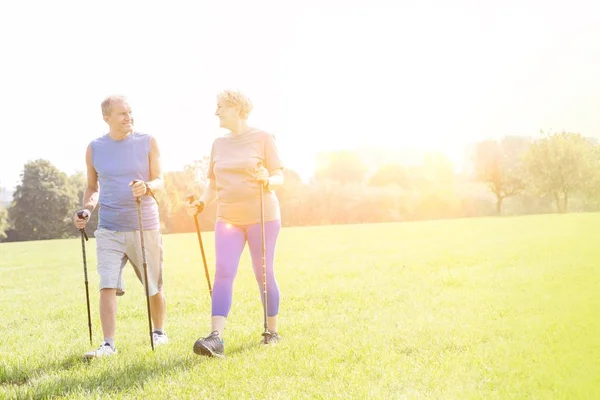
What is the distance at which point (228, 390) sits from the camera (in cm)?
536

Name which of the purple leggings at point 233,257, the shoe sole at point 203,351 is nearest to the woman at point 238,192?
the purple leggings at point 233,257

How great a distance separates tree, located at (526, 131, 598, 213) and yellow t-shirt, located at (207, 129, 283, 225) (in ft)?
239

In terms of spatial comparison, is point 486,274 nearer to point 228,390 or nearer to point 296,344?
point 296,344

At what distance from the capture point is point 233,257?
668cm

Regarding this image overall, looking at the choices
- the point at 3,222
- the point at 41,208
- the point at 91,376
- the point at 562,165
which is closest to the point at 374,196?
the point at 562,165

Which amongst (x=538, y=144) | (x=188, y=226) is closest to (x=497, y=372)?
(x=188, y=226)

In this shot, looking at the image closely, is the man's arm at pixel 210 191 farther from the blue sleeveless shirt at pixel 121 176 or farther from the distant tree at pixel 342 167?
the distant tree at pixel 342 167

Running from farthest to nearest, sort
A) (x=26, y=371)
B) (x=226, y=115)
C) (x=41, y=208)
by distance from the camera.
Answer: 1. (x=41, y=208)
2. (x=226, y=115)
3. (x=26, y=371)

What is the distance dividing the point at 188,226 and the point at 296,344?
62.7 meters

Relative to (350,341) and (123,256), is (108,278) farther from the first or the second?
(350,341)

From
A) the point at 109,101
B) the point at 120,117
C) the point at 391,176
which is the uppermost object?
the point at 391,176

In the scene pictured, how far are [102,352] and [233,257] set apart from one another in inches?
67.9

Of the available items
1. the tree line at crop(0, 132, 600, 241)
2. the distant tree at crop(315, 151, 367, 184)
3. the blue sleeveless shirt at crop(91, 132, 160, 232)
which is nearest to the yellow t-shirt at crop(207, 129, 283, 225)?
the blue sleeveless shirt at crop(91, 132, 160, 232)

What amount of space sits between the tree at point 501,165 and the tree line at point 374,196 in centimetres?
20
